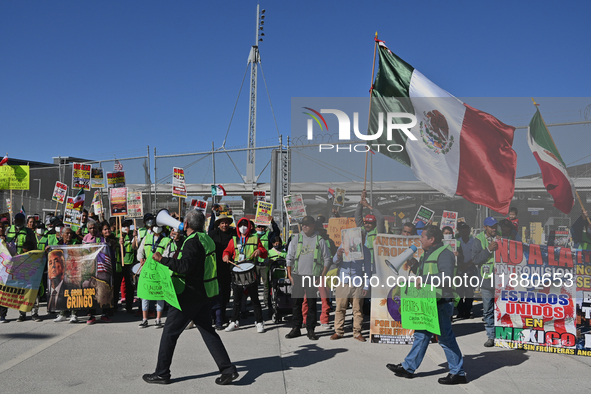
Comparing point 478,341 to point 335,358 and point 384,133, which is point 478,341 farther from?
point 384,133

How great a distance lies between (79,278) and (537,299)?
7583 mm

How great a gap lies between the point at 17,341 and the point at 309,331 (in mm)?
4355

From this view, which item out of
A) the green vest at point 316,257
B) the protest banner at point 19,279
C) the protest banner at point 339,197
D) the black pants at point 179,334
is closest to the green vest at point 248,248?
the green vest at point 316,257

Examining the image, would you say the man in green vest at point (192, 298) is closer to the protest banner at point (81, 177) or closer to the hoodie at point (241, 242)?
the hoodie at point (241, 242)

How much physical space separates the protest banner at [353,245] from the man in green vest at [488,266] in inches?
74.7

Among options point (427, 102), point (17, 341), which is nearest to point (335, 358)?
point (427, 102)

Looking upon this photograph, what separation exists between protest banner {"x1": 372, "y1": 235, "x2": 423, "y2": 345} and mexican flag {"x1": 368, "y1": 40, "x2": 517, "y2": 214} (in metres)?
1.11

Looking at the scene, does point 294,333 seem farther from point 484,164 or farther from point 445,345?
point 484,164

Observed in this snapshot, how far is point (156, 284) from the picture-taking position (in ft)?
16.9

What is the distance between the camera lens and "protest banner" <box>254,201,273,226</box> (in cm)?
1009

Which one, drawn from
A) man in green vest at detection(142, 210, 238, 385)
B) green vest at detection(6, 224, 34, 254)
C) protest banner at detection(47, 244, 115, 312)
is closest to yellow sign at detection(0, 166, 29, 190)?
green vest at detection(6, 224, 34, 254)

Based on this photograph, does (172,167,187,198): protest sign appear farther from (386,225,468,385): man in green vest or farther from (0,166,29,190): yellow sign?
(386,225,468,385): man in green vest

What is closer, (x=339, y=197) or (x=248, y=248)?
(x=248, y=248)

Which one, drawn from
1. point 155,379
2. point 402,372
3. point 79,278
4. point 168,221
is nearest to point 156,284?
point 168,221
